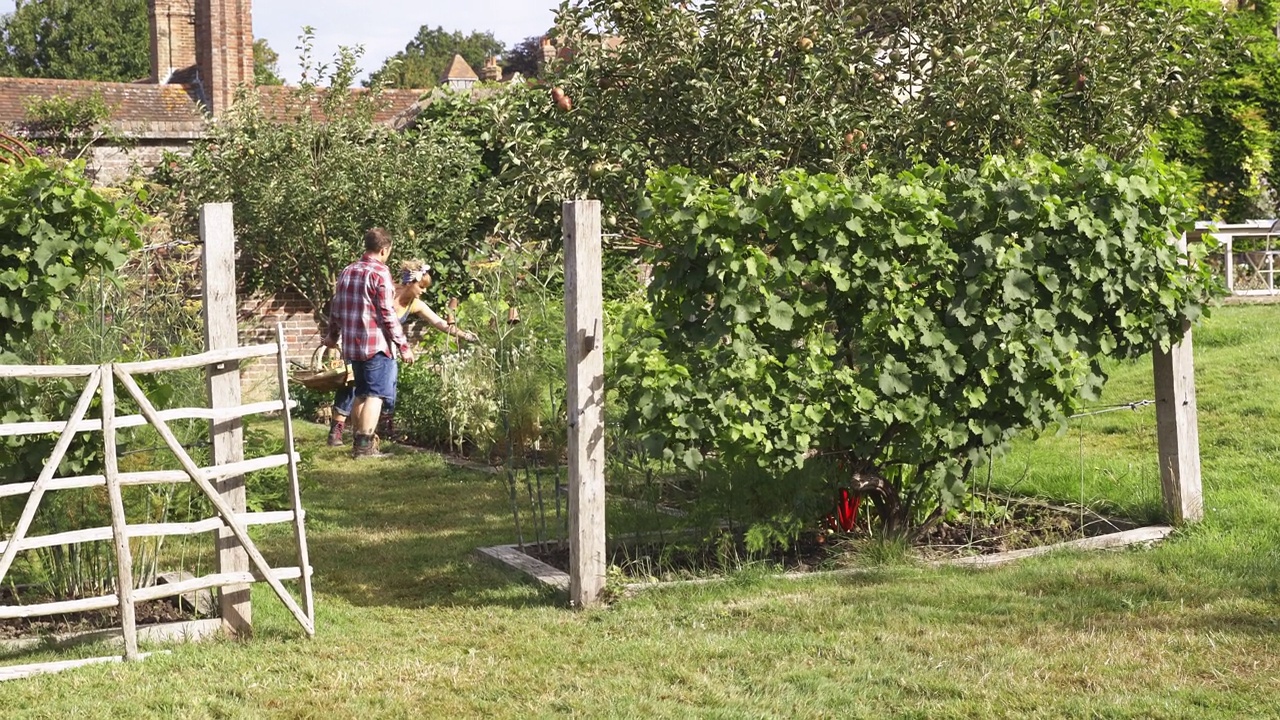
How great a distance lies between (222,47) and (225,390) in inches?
Result: 704

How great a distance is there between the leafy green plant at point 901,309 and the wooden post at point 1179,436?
10.7 inches

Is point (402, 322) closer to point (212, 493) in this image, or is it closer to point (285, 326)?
point (285, 326)

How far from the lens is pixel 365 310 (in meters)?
10.5

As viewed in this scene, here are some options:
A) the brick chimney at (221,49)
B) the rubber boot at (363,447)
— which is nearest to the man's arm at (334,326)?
the rubber boot at (363,447)

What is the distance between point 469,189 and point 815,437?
10331 mm

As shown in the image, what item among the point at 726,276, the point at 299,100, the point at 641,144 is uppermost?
the point at 299,100

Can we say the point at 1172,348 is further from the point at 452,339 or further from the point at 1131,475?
the point at 452,339

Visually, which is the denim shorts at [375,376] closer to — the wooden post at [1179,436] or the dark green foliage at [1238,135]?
the wooden post at [1179,436]

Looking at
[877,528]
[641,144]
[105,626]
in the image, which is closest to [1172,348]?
[877,528]

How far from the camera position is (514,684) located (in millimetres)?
4684

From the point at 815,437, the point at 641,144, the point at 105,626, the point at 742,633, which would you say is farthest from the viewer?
the point at 641,144

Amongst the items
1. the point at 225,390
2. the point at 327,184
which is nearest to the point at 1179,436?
the point at 225,390

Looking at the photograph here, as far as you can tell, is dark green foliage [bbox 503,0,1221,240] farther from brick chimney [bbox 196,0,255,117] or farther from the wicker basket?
brick chimney [bbox 196,0,255,117]

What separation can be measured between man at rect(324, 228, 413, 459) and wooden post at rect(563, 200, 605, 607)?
16.3ft
